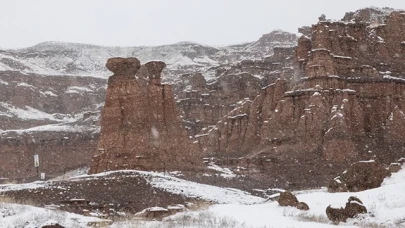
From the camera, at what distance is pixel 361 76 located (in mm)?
56875

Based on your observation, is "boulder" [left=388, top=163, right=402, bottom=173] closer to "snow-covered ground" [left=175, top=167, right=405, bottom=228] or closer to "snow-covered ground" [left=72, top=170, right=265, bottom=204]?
"snow-covered ground" [left=72, top=170, right=265, bottom=204]

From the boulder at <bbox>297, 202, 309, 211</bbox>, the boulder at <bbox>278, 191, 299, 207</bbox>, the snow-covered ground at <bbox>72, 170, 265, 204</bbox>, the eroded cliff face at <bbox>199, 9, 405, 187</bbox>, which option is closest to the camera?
the boulder at <bbox>297, 202, 309, 211</bbox>

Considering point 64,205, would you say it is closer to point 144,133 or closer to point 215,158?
point 144,133

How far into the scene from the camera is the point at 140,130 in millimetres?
43125

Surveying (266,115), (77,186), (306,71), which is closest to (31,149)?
(266,115)

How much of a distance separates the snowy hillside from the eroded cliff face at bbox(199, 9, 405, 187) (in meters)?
77.7

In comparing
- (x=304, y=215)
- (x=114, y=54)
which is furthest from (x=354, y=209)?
(x=114, y=54)

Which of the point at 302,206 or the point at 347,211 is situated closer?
the point at 347,211

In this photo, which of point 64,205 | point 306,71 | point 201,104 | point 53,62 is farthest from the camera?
point 53,62

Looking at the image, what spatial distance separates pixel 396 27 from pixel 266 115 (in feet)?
46.4

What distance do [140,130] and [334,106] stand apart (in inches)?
708

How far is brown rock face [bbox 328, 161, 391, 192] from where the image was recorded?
3089cm

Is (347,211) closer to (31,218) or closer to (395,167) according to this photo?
(31,218)

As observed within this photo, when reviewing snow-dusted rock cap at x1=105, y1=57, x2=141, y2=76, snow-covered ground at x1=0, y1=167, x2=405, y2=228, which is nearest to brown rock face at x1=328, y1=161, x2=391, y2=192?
snow-covered ground at x1=0, y1=167, x2=405, y2=228
